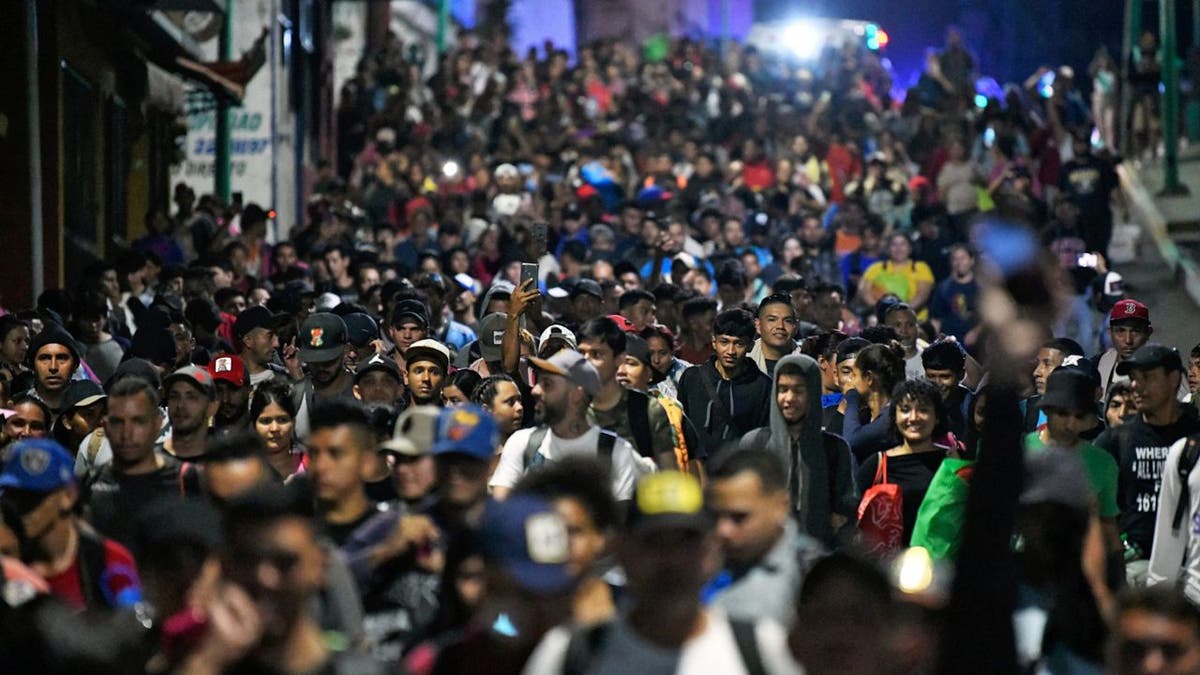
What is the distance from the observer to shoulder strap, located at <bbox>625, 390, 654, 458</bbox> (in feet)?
35.1

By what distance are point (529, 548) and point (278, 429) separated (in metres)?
4.85

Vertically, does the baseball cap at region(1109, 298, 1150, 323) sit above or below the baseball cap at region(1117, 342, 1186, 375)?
below

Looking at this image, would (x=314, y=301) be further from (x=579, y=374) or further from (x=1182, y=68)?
(x=1182, y=68)

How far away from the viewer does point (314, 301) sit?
1662cm

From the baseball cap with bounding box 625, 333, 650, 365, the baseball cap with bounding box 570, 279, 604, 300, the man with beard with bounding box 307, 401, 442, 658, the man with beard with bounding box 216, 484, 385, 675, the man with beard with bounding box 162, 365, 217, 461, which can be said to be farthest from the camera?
the baseball cap with bounding box 570, 279, 604, 300

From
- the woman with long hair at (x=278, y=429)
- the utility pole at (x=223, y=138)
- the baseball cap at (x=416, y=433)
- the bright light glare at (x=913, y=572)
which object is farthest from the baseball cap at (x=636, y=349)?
the utility pole at (x=223, y=138)

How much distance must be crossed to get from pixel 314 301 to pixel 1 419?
538cm

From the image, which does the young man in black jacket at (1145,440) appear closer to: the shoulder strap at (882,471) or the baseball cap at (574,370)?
the shoulder strap at (882,471)

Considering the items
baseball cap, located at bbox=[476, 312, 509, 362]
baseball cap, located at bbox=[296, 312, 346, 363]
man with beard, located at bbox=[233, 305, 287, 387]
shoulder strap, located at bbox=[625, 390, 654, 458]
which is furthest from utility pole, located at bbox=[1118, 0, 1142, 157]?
shoulder strap, located at bbox=[625, 390, 654, 458]

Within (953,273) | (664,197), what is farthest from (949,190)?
(953,273)

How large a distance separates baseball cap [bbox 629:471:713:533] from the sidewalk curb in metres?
17.3

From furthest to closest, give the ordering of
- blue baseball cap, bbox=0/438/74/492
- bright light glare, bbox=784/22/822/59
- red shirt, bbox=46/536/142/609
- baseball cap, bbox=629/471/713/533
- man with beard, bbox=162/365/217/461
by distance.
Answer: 1. bright light glare, bbox=784/22/822/59
2. man with beard, bbox=162/365/217/461
3. blue baseball cap, bbox=0/438/74/492
4. red shirt, bbox=46/536/142/609
5. baseball cap, bbox=629/471/713/533

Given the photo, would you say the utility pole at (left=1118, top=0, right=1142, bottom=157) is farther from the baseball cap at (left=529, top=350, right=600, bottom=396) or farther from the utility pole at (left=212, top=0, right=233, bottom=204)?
the baseball cap at (left=529, top=350, right=600, bottom=396)

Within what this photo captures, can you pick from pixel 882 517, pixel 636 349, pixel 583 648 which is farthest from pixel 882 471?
pixel 583 648
